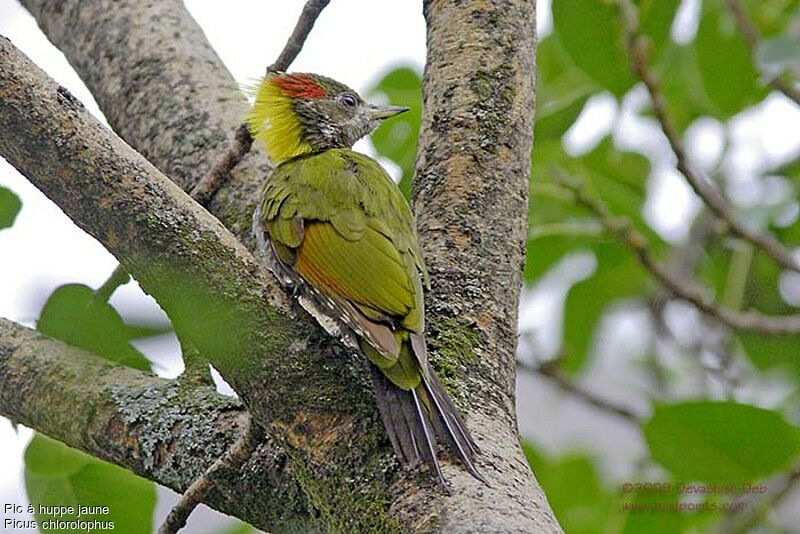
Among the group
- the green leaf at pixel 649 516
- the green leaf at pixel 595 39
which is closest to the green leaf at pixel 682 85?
the green leaf at pixel 595 39

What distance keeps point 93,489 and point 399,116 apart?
146 cm

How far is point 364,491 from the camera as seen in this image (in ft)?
5.07

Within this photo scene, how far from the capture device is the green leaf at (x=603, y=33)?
2.81 m

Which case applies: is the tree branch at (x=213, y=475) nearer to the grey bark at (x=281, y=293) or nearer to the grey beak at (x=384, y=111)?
the grey bark at (x=281, y=293)

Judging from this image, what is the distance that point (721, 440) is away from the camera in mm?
2447

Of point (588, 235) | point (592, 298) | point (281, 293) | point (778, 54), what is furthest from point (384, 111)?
point (281, 293)

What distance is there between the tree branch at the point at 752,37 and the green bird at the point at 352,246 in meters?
0.93

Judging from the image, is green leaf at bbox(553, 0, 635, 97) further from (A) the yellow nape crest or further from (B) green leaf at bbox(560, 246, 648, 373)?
(A) the yellow nape crest

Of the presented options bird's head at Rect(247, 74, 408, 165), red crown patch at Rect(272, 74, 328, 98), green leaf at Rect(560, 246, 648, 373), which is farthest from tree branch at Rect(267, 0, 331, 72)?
green leaf at Rect(560, 246, 648, 373)

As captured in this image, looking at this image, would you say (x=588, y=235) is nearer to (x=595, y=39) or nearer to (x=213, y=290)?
(x=595, y=39)

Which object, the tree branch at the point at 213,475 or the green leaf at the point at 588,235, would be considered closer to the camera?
the tree branch at the point at 213,475

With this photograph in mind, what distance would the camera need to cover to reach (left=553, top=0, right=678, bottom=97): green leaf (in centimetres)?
281

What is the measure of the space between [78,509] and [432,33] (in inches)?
45.7

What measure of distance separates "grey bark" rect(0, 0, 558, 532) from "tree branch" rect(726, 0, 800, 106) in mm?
940
